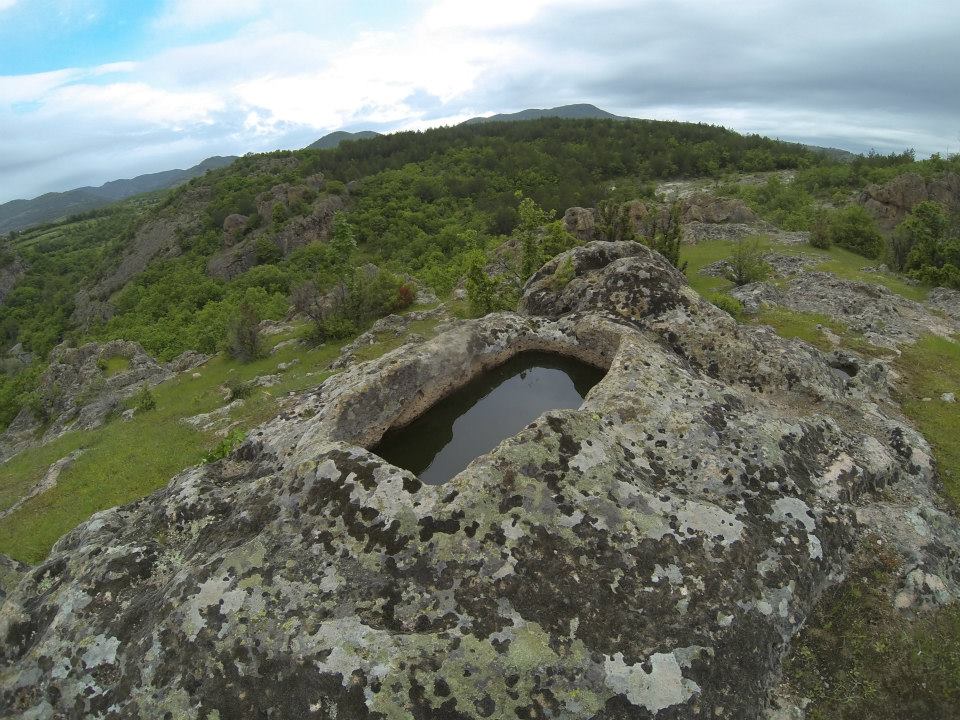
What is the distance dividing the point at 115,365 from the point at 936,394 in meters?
47.3

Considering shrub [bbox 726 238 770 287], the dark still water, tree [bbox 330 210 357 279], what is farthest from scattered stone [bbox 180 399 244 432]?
shrub [bbox 726 238 770 287]

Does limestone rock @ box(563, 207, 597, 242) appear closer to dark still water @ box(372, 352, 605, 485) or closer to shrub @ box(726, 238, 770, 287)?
shrub @ box(726, 238, 770, 287)

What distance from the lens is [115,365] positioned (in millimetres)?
38281

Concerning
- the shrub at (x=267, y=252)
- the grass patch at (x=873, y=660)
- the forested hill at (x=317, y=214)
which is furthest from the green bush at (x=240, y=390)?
the shrub at (x=267, y=252)

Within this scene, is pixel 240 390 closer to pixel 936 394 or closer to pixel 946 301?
pixel 936 394

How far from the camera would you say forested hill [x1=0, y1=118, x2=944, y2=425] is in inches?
2702

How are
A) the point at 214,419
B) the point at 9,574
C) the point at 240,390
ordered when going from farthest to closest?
the point at 240,390, the point at 214,419, the point at 9,574

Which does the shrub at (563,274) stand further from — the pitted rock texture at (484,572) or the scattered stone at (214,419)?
the scattered stone at (214,419)

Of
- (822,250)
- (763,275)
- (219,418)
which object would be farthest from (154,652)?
(822,250)

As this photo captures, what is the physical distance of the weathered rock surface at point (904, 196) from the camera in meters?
48.4

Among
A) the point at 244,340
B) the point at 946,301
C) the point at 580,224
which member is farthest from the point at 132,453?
the point at 946,301

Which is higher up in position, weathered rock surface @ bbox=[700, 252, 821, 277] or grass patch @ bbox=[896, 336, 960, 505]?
weathered rock surface @ bbox=[700, 252, 821, 277]

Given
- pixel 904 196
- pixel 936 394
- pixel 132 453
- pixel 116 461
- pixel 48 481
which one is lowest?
pixel 48 481

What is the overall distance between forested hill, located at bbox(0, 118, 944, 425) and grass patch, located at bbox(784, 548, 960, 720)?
1754 inches
